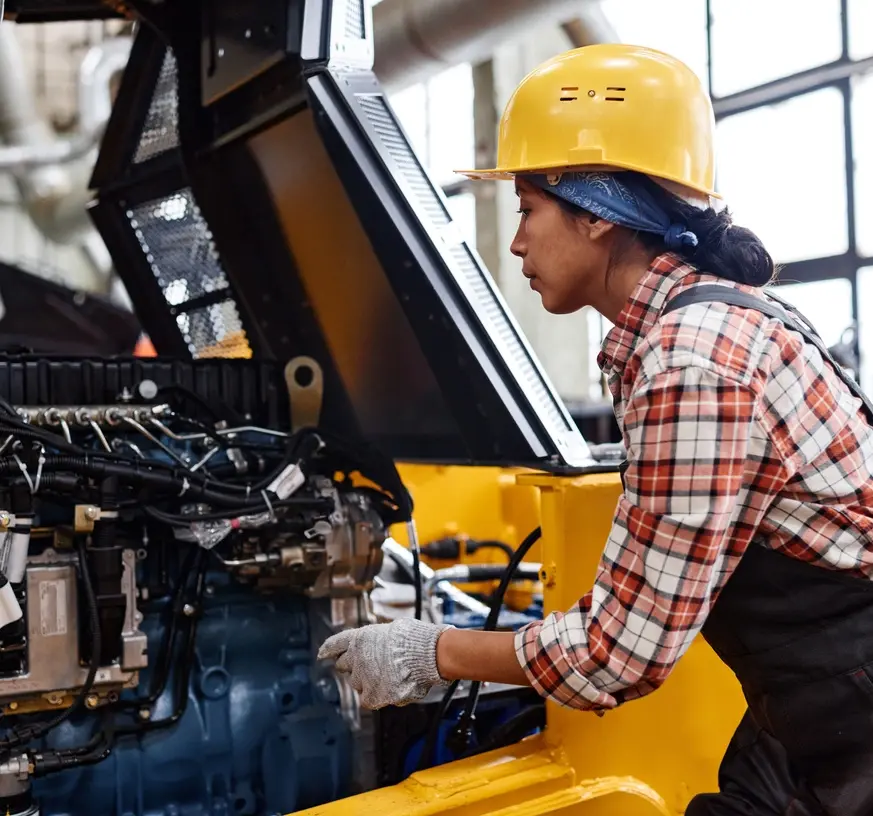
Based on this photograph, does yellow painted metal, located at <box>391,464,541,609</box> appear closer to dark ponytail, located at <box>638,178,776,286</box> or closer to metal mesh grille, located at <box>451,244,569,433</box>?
metal mesh grille, located at <box>451,244,569,433</box>

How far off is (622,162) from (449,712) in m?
1.32

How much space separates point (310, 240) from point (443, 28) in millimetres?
1672

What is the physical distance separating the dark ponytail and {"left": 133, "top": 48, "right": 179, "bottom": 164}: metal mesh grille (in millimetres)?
1710

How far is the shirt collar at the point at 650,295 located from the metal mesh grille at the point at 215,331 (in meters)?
1.49

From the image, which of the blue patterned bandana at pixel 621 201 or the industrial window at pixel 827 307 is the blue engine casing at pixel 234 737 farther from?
the industrial window at pixel 827 307

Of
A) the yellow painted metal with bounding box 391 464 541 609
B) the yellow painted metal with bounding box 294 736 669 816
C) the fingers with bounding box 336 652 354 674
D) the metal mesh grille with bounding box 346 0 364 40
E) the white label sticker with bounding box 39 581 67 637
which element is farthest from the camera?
the yellow painted metal with bounding box 391 464 541 609

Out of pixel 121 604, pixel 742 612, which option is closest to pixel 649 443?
pixel 742 612

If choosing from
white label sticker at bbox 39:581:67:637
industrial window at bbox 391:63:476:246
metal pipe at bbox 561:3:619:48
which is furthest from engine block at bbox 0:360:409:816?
industrial window at bbox 391:63:476:246

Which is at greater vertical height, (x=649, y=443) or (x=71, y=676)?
(x=649, y=443)

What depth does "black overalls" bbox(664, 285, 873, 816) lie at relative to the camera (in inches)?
49.3

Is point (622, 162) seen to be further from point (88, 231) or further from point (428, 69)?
point (88, 231)

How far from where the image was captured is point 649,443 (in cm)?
117

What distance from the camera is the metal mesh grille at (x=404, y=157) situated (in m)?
2.10

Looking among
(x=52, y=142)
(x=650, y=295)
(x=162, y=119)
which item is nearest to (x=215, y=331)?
(x=162, y=119)
